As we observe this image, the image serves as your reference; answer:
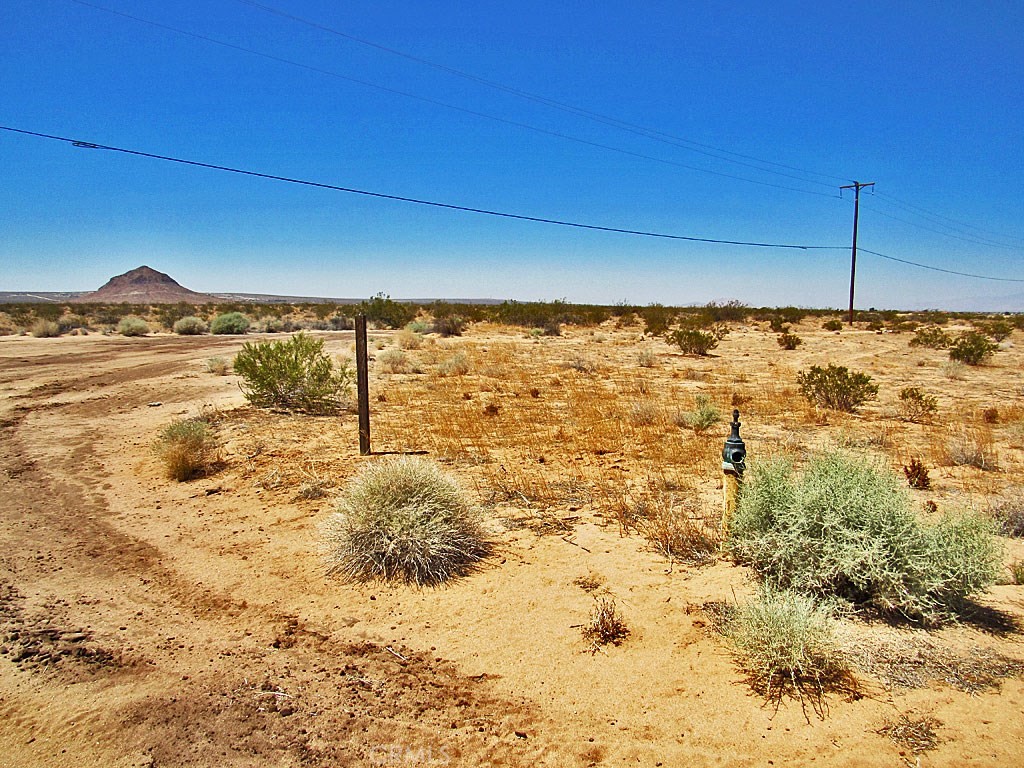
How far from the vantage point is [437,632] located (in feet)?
13.5

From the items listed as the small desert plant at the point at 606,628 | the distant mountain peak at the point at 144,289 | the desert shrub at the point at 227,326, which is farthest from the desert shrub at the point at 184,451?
the distant mountain peak at the point at 144,289

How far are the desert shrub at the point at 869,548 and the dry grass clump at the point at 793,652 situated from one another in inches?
18.3

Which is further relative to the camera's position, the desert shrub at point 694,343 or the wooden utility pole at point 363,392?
the desert shrub at point 694,343

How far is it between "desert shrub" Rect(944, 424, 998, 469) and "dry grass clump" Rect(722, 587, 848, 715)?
18.5 feet

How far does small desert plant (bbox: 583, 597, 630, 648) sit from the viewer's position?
392 centimetres

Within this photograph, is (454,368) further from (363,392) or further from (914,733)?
(914,733)

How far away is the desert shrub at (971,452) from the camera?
7.55m

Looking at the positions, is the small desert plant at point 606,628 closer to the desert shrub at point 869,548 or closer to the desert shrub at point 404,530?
the desert shrub at point 869,548

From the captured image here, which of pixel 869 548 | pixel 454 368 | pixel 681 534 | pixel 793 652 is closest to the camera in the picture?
pixel 793 652

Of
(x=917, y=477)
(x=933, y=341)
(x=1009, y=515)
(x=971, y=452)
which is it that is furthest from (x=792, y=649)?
(x=933, y=341)

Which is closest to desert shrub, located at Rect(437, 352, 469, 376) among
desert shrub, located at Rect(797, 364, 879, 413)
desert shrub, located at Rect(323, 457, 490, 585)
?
desert shrub, located at Rect(797, 364, 879, 413)

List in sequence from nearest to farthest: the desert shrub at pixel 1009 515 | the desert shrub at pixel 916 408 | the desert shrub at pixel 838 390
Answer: the desert shrub at pixel 1009 515 → the desert shrub at pixel 916 408 → the desert shrub at pixel 838 390

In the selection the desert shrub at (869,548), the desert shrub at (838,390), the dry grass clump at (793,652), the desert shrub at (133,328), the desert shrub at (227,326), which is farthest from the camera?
the desert shrub at (227,326)

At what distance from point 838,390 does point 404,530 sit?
10.1 m
